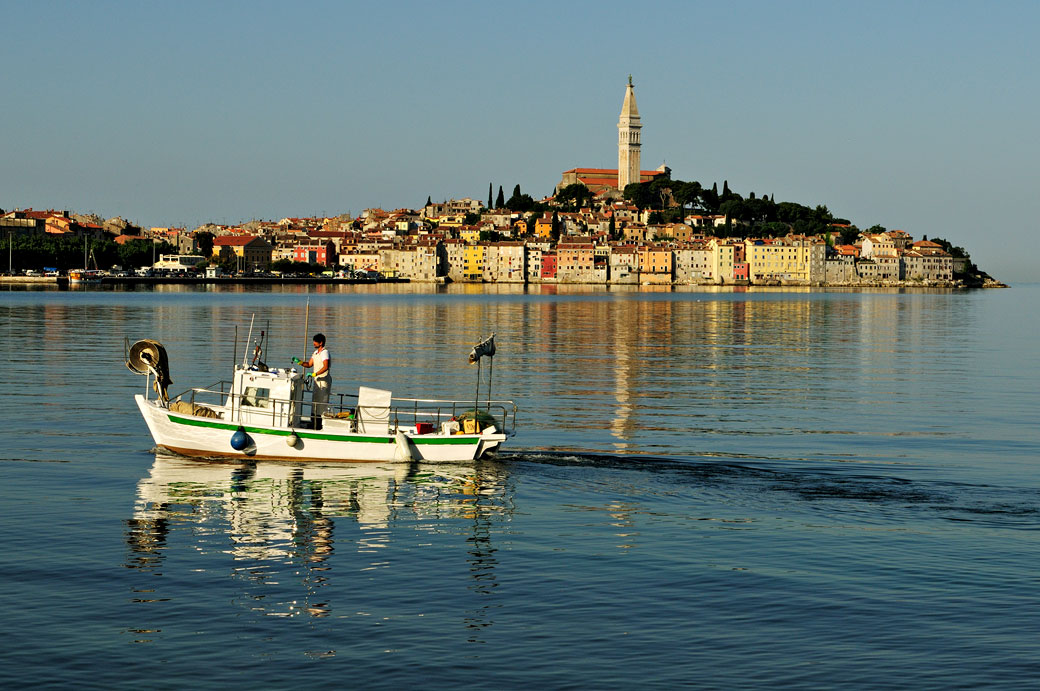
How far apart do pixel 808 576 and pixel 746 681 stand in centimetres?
389

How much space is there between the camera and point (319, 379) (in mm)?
23062

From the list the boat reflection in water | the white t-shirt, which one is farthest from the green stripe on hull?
the white t-shirt

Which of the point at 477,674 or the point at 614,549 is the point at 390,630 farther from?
the point at 614,549

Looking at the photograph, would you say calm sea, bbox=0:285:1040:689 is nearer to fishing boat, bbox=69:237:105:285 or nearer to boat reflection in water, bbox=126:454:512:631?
boat reflection in water, bbox=126:454:512:631

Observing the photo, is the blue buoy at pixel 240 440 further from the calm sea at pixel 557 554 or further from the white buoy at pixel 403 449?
the white buoy at pixel 403 449

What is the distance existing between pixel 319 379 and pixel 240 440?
186 cm

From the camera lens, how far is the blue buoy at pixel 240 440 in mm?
22828

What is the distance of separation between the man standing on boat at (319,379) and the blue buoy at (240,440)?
4.24 feet

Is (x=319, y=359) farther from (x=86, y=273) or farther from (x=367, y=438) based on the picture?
(x=86, y=273)

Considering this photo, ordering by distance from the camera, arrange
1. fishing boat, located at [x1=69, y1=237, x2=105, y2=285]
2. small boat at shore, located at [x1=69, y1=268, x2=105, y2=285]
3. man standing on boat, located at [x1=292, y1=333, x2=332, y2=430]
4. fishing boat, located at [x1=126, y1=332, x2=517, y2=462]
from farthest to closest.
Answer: fishing boat, located at [x1=69, y1=237, x2=105, y2=285], small boat at shore, located at [x1=69, y1=268, x2=105, y2=285], fishing boat, located at [x1=126, y1=332, x2=517, y2=462], man standing on boat, located at [x1=292, y1=333, x2=332, y2=430]

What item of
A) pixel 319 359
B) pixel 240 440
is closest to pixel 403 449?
pixel 319 359

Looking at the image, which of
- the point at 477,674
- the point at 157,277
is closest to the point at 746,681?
the point at 477,674

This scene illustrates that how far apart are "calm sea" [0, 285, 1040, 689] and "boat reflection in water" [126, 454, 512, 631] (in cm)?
7

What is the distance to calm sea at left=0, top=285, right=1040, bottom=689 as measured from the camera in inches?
481
